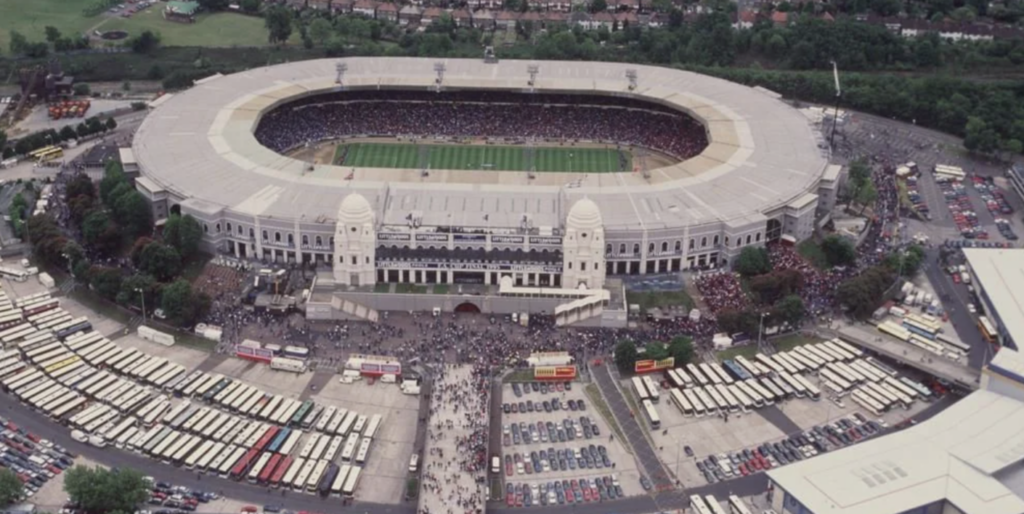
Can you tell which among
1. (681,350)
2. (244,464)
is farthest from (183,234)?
(681,350)

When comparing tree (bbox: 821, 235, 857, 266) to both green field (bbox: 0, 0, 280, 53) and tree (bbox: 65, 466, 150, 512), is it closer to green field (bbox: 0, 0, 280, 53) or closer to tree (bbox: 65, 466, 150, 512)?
tree (bbox: 65, 466, 150, 512)

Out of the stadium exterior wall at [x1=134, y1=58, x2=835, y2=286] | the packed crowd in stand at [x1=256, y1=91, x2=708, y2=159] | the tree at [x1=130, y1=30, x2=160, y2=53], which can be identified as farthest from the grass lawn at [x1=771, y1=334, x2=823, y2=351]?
the tree at [x1=130, y1=30, x2=160, y2=53]

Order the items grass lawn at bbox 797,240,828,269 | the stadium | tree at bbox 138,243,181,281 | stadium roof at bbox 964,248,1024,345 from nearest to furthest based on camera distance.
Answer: stadium roof at bbox 964,248,1024,345 → tree at bbox 138,243,181,281 → the stadium → grass lawn at bbox 797,240,828,269

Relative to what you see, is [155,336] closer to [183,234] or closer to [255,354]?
[255,354]

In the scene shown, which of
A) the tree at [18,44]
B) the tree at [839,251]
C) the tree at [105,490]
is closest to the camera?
the tree at [105,490]

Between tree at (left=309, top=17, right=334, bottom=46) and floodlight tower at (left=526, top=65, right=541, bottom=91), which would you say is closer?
floodlight tower at (left=526, top=65, right=541, bottom=91)

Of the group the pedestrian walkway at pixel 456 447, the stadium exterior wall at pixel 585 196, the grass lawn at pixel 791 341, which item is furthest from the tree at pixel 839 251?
the pedestrian walkway at pixel 456 447

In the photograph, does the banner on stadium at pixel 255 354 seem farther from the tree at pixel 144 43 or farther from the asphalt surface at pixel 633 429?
the tree at pixel 144 43
